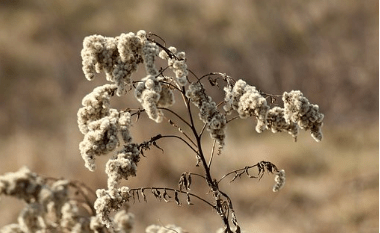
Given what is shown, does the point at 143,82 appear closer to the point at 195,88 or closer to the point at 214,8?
the point at 195,88

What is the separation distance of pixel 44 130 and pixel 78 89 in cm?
128

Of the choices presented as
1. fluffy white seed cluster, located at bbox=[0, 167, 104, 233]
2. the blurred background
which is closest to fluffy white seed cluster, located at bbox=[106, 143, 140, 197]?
fluffy white seed cluster, located at bbox=[0, 167, 104, 233]

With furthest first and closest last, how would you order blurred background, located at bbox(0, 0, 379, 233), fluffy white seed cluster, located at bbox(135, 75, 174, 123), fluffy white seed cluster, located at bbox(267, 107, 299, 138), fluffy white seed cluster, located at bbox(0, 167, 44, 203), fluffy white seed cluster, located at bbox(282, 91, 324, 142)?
blurred background, located at bbox(0, 0, 379, 233) → fluffy white seed cluster, located at bbox(0, 167, 44, 203) → fluffy white seed cluster, located at bbox(267, 107, 299, 138) → fluffy white seed cluster, located at bbox(282, 91, 324, 142) → fluffy white seed cluster, located at bbox(135, 75, 174, 123)

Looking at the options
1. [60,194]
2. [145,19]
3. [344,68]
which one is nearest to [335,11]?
[344,68]

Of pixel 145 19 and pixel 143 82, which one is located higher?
pixel 145 19

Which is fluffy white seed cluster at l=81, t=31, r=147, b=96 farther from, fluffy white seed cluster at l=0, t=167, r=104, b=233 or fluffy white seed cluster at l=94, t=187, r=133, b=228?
fluffy white seed cluster at l=0, t=167, r=104, b=233

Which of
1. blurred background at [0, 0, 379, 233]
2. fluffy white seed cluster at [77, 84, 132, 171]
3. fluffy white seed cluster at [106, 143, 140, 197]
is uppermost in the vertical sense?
blurred background at [0, 0, 379, 233]

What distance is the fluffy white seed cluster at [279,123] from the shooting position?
256 centimetres

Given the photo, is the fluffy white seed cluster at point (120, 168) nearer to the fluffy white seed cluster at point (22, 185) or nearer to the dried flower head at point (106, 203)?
the dried flower head at point (106, 203)

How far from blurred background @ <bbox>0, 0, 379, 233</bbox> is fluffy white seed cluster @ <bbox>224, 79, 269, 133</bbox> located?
5.02 meters

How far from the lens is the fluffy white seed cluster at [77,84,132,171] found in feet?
7.69

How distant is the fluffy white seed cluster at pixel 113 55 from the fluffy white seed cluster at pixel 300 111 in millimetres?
582

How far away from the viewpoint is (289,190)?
9.62 m

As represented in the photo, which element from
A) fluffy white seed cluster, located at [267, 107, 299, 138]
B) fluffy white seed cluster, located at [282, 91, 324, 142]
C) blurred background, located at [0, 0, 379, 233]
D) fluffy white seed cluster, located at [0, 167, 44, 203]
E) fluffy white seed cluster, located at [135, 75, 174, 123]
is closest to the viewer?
fluffy white seed cluster, located at [135, 75, 174, 123]
